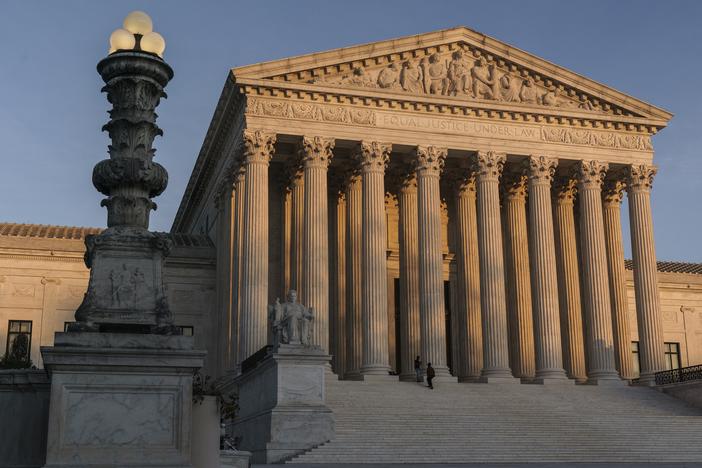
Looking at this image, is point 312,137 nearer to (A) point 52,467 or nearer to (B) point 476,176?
(B) point 476,176

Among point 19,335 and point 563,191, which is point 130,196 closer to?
point 563,191

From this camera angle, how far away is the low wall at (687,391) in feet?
121

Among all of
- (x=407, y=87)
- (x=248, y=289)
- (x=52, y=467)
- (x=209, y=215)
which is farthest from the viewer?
(x=209, y=215)

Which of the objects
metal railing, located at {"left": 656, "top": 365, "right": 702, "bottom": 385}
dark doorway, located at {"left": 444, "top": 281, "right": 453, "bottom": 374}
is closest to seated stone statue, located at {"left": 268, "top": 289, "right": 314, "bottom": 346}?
dark doorway, located at {"left": 444, "top": 281, "right": 453, "bottom": 374}

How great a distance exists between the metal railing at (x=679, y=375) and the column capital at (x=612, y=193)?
9.87 metres

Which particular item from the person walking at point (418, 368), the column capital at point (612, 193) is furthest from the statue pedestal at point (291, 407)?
the column capital at point (612, 193)

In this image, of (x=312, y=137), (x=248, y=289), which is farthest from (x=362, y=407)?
(x=312, y=137)

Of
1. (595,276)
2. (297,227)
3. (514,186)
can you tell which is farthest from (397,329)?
(595,276)

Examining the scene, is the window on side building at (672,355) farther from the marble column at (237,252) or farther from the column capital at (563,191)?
the marble column at (237,252)

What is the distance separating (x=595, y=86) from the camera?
4325 cm

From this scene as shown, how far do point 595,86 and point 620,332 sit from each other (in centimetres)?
1279

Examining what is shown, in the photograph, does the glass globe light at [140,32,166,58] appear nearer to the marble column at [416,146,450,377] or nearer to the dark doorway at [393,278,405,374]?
the marble column at [416,146,450,377]

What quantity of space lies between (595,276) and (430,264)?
890 centimetres

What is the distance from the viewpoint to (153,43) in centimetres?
1045
